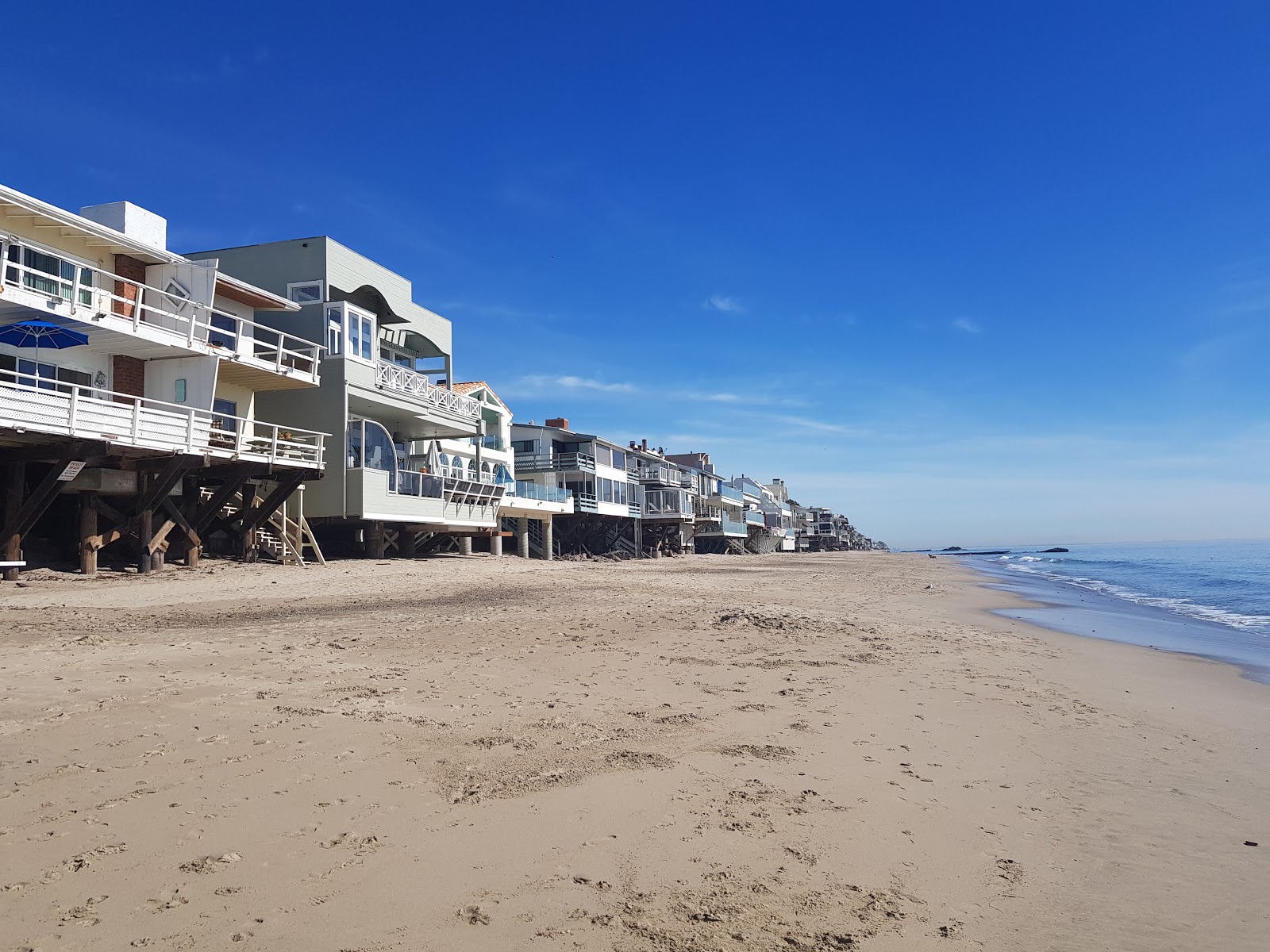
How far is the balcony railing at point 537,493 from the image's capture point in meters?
41.7

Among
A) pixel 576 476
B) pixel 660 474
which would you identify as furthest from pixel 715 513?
pixel 576 476

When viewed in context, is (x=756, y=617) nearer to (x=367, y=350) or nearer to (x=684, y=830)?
(x=684, y=830)

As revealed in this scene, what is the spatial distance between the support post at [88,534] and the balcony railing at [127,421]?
2063 mm

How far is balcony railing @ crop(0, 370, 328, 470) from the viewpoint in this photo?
52.2 feet

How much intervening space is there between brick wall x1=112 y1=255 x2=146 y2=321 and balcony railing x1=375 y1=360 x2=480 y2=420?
7929 mm

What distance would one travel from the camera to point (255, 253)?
27625 mm

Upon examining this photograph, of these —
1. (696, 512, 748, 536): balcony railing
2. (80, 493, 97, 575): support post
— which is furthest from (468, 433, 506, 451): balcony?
(696, 512, 748, 536): balcony railing

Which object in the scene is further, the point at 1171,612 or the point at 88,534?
the point at 1171,612

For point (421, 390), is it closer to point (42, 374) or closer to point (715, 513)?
point (42, 374)

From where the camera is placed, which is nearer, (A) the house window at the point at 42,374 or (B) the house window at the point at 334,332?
(A) the house window at the point at 42,374

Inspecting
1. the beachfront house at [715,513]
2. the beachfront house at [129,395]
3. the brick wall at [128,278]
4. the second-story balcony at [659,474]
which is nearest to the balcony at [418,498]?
the beachfront house at [129,395]

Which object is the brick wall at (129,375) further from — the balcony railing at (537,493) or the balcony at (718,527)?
the balcony at (718,527)

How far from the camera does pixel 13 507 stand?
16.7m

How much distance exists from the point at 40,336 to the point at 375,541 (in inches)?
496
